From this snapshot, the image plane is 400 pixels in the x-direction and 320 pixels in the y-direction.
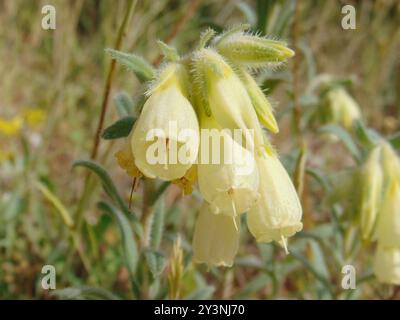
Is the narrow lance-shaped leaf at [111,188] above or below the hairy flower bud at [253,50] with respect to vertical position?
below

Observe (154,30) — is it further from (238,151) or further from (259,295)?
(238,151)

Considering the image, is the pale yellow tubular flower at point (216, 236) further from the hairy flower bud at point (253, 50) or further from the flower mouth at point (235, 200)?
the hairy flower bud at point (253, 50)

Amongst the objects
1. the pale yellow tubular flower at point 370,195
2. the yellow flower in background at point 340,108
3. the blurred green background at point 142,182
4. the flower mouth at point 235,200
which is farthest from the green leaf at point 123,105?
the yellow flower in background at point 340,108

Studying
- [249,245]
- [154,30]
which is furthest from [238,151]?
[154,30]

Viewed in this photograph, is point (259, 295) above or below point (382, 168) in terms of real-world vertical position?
below

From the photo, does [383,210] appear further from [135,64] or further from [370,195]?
[135,64]

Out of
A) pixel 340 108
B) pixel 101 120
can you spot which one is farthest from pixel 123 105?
pixel 340 108
